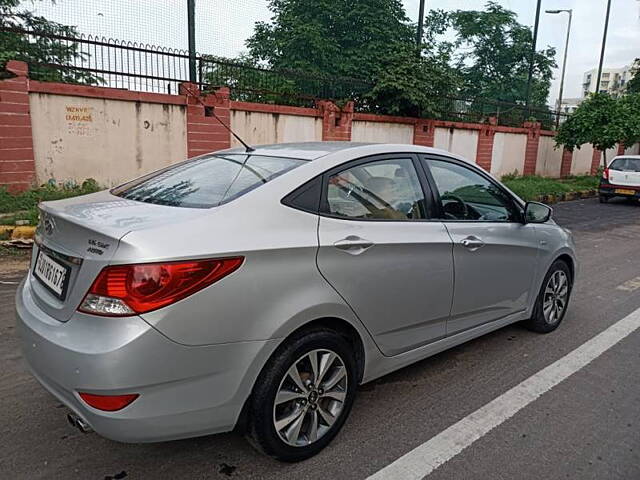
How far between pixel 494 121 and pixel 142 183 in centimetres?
1639

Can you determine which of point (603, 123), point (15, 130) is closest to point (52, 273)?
point (15, 130)

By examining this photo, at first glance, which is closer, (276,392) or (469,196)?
(276,392)

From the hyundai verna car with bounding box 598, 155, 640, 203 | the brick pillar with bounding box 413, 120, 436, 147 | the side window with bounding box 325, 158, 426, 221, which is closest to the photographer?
the side window with bounding box 325, 158, 426, 221

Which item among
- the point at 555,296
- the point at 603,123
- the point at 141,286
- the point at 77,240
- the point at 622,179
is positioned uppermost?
the point at 603,123

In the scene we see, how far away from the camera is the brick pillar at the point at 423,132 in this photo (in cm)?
1458

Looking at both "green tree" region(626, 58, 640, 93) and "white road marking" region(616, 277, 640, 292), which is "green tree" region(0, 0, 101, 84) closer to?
"white road marking" region(616, 277, 640, 292)

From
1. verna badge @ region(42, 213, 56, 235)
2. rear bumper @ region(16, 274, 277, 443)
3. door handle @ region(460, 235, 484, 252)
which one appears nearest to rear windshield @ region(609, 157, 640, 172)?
door handle @ region(460, 235, 484, 252)

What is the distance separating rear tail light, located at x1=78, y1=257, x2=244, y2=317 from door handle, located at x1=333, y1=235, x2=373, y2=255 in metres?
0.73

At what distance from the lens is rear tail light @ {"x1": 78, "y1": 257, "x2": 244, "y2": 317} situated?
1.99 meters

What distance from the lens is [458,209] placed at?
335 centimetres

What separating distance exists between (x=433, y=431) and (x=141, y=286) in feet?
5.73

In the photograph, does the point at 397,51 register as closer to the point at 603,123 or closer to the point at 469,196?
the point at 603,123

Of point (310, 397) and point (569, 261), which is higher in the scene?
point (569, 261)

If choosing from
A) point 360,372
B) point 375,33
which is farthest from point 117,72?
point 375,33
